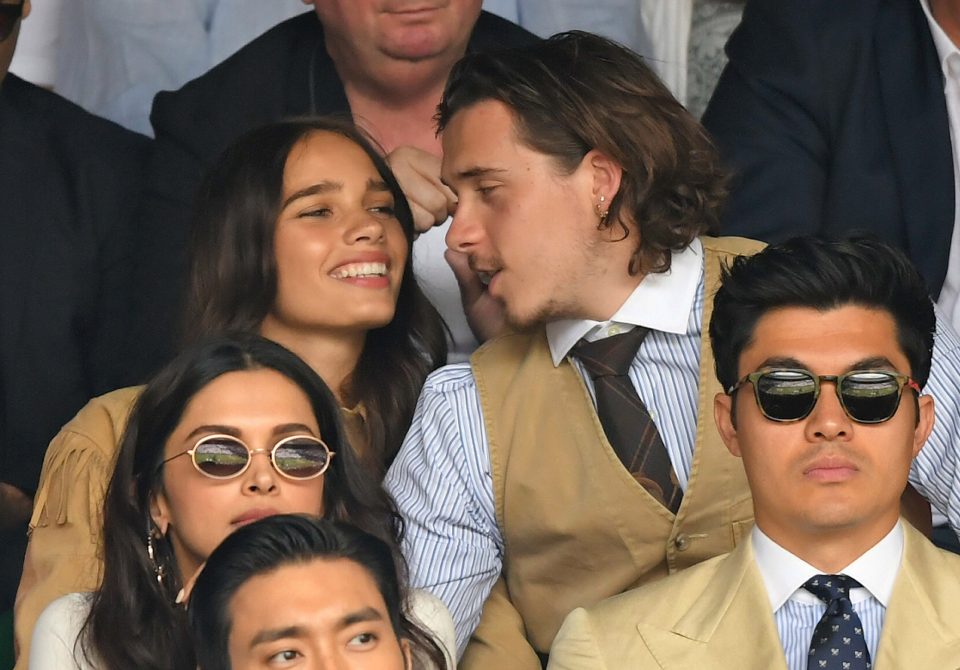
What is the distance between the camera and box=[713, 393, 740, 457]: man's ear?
8.04 ft

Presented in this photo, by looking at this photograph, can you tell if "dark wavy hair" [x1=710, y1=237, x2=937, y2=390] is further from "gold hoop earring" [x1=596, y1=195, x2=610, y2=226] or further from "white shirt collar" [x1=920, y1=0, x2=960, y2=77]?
"white shirt collar" [x1=920, y1=0, x2=960, y2=77]

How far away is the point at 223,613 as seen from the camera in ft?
6.86

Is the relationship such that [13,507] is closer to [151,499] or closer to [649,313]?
[151,499]

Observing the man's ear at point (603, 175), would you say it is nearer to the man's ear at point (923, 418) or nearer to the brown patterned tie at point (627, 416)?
the brown patterned tie at point (627, 416)

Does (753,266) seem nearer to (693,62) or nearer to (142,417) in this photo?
(142,417)

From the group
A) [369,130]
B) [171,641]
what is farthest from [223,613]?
[369,130]

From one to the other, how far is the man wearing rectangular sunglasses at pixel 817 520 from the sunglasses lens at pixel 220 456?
490mm

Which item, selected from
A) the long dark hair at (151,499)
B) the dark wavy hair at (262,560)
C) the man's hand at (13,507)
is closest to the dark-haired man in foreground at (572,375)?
the long dark hair at (151,499)

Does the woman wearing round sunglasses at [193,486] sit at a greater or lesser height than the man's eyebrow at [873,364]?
lesser

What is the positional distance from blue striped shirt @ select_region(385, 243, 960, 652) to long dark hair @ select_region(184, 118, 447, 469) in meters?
0.22

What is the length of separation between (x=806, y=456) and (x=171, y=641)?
89 centimetres

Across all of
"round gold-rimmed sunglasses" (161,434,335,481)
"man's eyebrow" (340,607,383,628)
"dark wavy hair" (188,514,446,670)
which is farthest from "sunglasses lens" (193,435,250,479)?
"man's eyebrow" (340,607,383,628)

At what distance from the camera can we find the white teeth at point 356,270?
3078mm

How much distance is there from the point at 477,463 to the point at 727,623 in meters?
0.59
